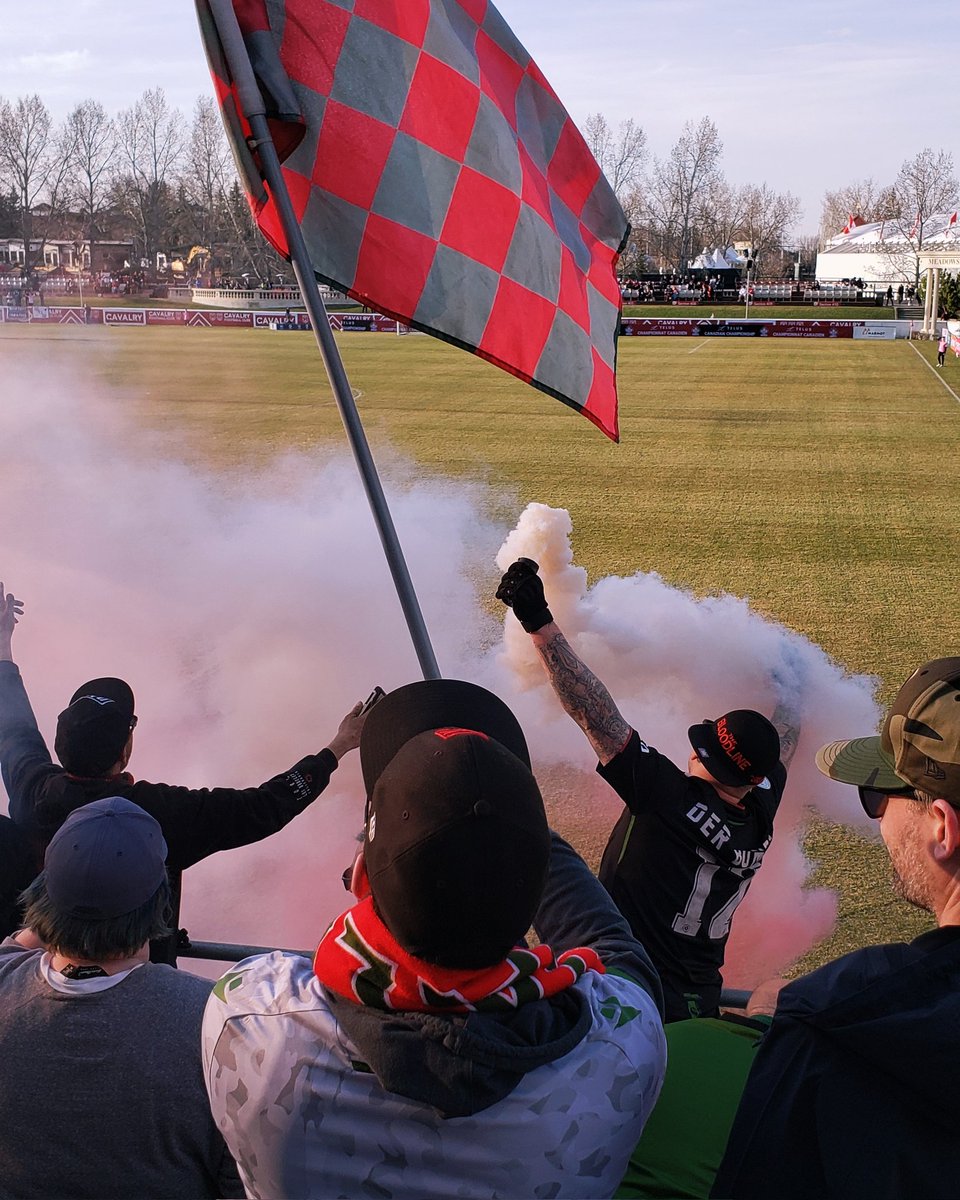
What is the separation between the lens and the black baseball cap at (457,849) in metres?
1.21

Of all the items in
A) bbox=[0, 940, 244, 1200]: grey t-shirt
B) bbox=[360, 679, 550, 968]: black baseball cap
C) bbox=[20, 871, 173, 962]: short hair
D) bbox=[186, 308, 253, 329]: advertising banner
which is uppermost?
bbox=[186, 308, 253, 329]: advertising banner

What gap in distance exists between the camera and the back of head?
1.70 meters

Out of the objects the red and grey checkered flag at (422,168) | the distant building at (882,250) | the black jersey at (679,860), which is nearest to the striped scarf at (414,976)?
the black jersey at (679,860)

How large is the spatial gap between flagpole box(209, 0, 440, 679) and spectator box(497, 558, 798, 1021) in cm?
26

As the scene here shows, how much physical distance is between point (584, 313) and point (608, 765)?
4.83 ft

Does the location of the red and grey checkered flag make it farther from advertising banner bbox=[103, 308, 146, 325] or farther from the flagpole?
advertising banner bbox=[103, 308, 146, 325]

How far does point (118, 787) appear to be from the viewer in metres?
2.60

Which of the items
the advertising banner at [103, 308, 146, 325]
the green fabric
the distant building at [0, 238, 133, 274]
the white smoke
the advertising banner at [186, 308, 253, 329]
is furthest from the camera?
the advertising banner at [186, 308, 253, 329]

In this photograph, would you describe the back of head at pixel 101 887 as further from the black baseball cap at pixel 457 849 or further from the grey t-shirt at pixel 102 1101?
the black baseball cap at pixel 457 849

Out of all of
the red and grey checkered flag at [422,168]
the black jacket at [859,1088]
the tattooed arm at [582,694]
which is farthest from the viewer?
the red and grey checkered flag at [422,168]

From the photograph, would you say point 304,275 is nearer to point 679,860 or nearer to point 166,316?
point 679,860

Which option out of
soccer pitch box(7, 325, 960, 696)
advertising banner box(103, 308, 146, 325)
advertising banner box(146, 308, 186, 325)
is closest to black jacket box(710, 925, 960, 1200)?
soccer pitch box(7, 325, 960, 696)

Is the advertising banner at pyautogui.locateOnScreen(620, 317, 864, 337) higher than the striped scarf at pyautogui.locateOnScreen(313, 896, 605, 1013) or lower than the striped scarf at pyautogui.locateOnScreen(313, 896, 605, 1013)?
higher

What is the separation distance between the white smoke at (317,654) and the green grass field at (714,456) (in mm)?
714
